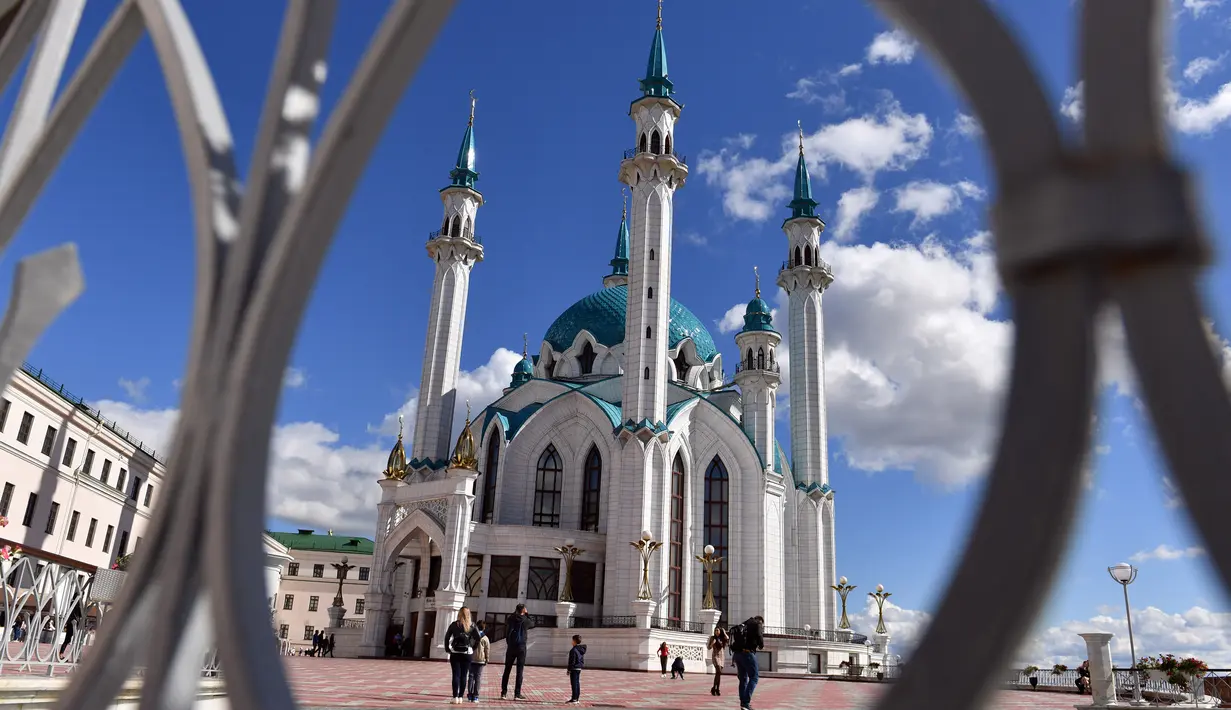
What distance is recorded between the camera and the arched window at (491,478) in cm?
3195

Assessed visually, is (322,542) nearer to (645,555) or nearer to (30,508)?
(30,508)

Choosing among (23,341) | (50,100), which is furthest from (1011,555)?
(50,100)

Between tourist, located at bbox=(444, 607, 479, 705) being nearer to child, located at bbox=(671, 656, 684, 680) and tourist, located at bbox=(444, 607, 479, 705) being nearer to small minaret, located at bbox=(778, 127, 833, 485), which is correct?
child, located at bbox=(671, 656, 684, 680)

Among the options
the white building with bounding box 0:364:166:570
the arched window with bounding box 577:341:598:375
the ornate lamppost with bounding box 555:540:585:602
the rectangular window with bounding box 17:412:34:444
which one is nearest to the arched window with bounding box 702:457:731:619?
the ornate lamppost with bounding box 555:540:585:602

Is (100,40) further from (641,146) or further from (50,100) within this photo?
(641,146)

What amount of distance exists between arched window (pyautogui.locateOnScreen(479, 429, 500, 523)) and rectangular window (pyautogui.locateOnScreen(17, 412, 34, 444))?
52.3ft

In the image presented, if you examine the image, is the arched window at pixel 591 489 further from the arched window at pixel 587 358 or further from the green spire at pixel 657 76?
the green spire at pixel 657 76

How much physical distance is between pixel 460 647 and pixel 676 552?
21.3 m

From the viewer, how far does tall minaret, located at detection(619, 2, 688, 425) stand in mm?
29031

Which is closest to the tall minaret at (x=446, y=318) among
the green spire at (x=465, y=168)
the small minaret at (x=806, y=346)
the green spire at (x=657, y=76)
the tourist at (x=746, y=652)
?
the green spire at (x=465, y=168)

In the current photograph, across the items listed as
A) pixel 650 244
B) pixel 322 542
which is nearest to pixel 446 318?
pixel 650 244

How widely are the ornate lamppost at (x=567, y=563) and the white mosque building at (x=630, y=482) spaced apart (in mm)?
122

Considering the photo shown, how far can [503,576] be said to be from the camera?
28.9 m

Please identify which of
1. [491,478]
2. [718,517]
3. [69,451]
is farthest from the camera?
[718,517]
